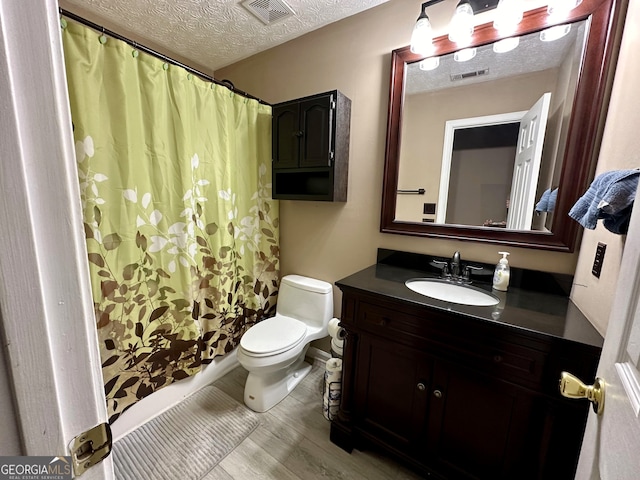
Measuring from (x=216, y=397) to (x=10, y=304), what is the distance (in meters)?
1.75

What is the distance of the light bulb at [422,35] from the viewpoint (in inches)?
51.4

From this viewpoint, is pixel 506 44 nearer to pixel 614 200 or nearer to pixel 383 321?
pixel 614 200

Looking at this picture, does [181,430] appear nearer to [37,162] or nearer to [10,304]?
[10,304]

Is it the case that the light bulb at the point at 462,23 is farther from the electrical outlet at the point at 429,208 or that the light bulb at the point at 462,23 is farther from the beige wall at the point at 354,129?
the electrical outlet at the point at 429,208

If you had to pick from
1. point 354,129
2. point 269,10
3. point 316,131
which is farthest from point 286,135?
point 269,10

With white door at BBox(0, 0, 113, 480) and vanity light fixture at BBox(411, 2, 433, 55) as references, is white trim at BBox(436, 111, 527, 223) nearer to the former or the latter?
vanity light fixture at BBox(411, 2, 433, 55)

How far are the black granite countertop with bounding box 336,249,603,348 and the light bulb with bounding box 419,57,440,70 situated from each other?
1044 mm

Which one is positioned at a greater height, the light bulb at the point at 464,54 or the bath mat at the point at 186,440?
the light bulb at the point at 464,54

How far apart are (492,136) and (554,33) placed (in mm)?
456

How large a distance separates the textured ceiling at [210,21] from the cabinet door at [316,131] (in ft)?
1.67

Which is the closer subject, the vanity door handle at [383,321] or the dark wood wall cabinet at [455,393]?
the dark wood wall cabinet at [455,393]

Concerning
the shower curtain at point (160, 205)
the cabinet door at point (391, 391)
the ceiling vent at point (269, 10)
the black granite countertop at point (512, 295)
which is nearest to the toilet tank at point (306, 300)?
the shower curtain at point (160, 205)

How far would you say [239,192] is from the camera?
187cm

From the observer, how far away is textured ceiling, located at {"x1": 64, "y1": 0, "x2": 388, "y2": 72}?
1.53 m
